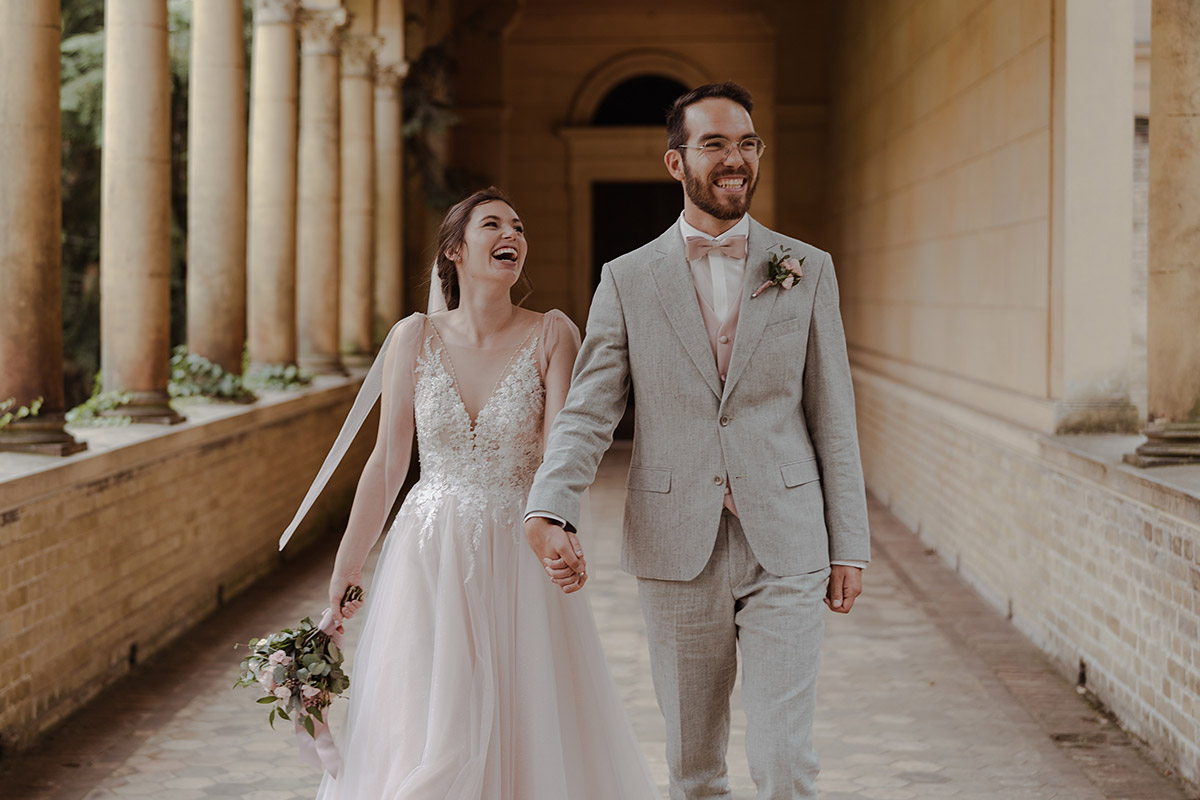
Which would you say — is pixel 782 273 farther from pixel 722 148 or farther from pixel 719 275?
pixel 722 148

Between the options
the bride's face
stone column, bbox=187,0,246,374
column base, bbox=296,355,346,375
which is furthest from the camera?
column base, bbox=296,355,346,375

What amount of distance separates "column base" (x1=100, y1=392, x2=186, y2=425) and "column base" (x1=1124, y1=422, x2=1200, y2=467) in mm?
4582

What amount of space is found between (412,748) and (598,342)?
103 cm

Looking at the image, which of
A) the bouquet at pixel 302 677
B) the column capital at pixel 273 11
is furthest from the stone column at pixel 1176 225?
the column capital at pixel 273 11

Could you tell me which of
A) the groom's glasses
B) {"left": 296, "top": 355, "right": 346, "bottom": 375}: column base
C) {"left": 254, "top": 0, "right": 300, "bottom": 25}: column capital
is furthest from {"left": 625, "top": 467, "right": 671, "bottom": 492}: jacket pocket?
{"left": 296, "top": 355, "right": 346, "bottom": 375}: column base

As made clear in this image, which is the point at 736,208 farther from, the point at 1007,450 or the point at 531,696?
the point at 1007,450

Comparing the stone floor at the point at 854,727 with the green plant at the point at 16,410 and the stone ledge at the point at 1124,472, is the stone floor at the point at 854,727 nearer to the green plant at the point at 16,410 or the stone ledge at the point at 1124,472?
the stone ledge at the point at 1124,472

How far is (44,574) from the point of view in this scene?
17.5 feet

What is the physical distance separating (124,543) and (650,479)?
3.76m

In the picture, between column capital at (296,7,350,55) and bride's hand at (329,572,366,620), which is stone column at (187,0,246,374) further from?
bride's hand at (329,572,366,620)

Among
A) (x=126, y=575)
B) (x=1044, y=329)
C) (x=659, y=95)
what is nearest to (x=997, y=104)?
(x=1044, y=329)

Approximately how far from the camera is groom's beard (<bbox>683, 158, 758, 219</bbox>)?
3125 mm

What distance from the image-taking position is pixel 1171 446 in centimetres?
540

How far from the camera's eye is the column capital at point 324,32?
11.5 metres
